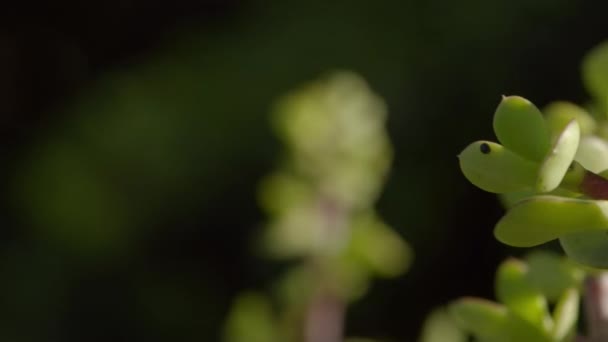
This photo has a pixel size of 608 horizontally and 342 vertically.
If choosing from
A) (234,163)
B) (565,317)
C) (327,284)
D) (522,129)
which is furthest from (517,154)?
(234,163)

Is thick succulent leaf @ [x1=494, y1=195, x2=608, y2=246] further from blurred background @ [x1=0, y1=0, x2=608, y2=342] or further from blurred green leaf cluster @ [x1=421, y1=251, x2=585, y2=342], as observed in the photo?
blurred background @ [x1=0, y1=0, x2=608, y2=342]

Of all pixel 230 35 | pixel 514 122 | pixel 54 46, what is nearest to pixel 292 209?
pixel 514 122

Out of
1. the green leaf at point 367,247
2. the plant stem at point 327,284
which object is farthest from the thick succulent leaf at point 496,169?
the green leaf at point 367,247

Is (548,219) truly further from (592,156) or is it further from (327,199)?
(327,199)

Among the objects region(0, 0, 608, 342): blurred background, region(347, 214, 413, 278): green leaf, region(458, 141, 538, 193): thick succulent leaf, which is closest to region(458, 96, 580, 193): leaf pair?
region(458, 141, 538, 193): thick succulent leaf

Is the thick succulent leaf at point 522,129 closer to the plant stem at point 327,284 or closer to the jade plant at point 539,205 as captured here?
the jade plant at point 539,205

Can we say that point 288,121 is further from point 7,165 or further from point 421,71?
point 7,165

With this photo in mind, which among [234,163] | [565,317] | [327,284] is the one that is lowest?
[565,317]
